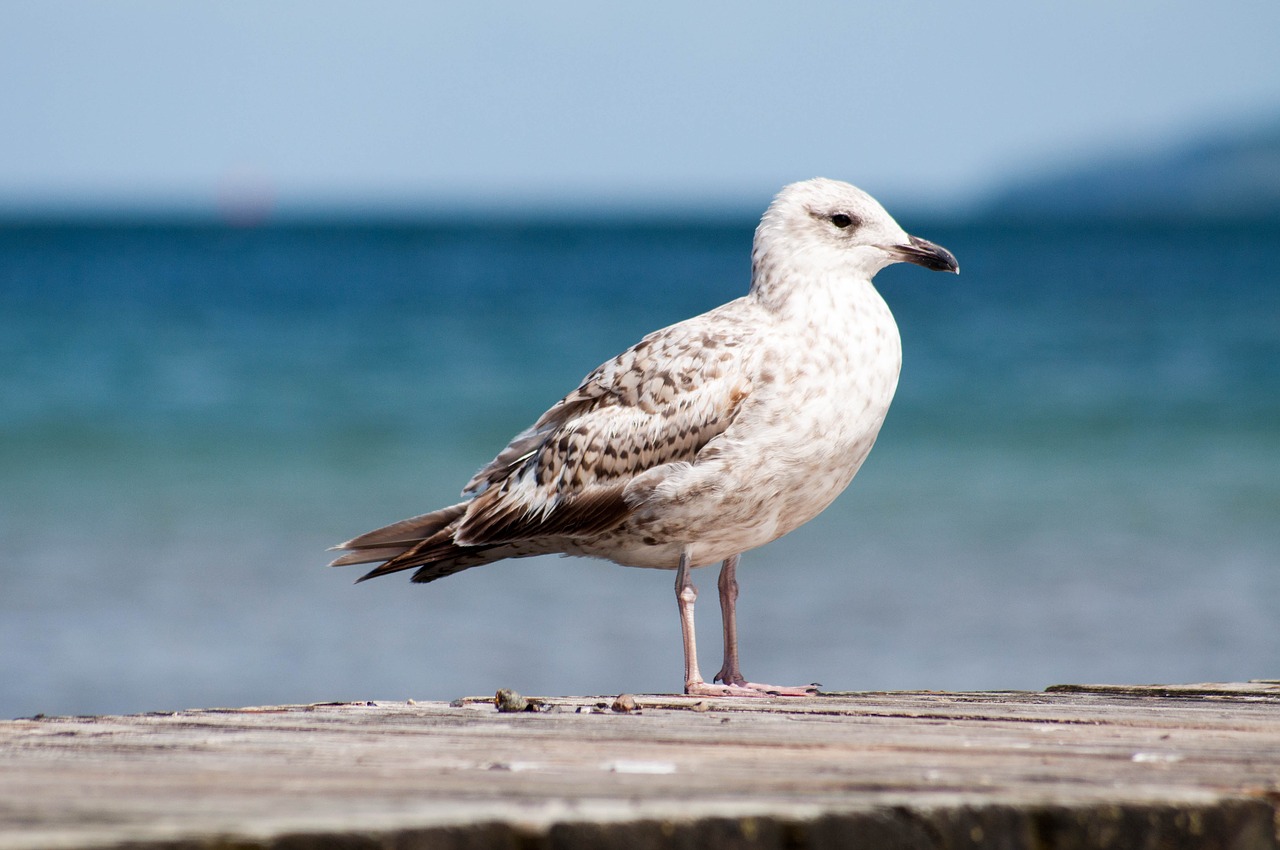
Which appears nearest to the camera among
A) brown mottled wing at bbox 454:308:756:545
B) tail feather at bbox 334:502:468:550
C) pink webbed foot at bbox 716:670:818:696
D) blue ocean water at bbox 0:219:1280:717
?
pink webbed foot at bbox 716:670:818:696

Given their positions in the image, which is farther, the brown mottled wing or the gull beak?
the gull beak

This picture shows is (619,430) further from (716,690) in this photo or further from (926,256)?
(926,256)

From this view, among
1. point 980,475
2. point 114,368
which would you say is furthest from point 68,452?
point 980,475

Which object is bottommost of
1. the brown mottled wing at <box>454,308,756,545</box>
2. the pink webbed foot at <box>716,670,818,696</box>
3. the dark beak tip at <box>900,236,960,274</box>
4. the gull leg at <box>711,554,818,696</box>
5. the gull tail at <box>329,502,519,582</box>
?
the pink webbed foot at <box>716,670,818,696</box>

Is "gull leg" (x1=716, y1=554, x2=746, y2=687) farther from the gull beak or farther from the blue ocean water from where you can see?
the blue ocean water

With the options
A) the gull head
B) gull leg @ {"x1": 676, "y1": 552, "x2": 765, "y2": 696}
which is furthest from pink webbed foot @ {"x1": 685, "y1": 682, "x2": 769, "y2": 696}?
the gull head

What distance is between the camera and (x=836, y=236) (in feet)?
15.9

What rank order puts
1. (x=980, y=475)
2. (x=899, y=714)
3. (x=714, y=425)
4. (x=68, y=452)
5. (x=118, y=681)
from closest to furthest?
(x=899, y=714), (x=714, y=425), (x=118, y=681), (x=980, y=475), (x=68, y=452)

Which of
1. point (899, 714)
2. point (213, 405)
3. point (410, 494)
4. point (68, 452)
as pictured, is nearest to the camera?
point (899, 714)

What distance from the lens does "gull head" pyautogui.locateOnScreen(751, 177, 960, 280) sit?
189 inches

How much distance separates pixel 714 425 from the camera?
14.6 feet

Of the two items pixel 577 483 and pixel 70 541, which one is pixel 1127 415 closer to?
pixel 70 541

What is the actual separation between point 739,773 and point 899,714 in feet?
3.12

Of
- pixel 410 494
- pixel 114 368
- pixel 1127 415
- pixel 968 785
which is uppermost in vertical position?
pixel 114 368
